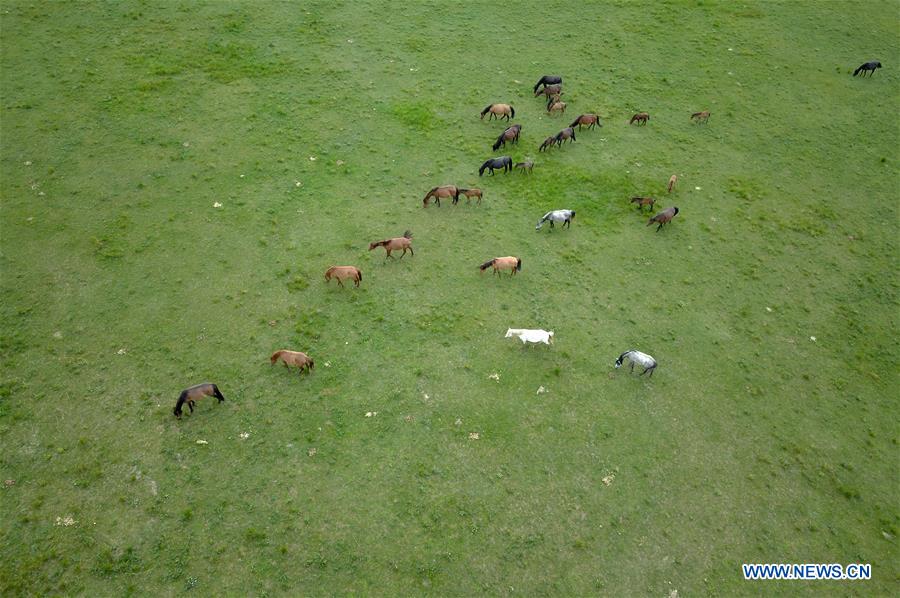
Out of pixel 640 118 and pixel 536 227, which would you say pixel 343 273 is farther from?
pixel 640 118

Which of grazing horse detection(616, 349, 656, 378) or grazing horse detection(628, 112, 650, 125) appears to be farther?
grazing horse detection(628, 112, 650, 125)

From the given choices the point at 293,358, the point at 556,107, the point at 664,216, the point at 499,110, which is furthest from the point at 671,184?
the point at 293,358

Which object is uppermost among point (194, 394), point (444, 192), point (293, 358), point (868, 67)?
point (868, 67)

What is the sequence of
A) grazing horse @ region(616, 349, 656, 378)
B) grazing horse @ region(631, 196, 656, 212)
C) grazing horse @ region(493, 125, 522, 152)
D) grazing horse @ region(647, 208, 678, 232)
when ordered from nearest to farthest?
grazing horse @ region(616, 349, 656, 378)
grazing horse @ region(647, 208, 678, 232)
grazing horse @ region(631, 196, 656, 212)
grazing horse @ region(493, 125, 522, 152)

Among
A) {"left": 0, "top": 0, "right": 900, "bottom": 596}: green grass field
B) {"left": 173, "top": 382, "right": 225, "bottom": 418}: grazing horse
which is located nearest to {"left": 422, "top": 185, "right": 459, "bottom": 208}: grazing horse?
{"left": 0, "top": 0, "right": 900, "bottom": 596}: green grass field

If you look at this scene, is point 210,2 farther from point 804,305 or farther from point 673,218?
point 804,305

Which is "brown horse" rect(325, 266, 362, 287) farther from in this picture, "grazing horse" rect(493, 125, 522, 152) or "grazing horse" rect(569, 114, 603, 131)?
"grazing horse" rect(569, 114, 603, 131)

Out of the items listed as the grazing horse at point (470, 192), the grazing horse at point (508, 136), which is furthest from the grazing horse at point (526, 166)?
the grazing horse at point (470, 192)
